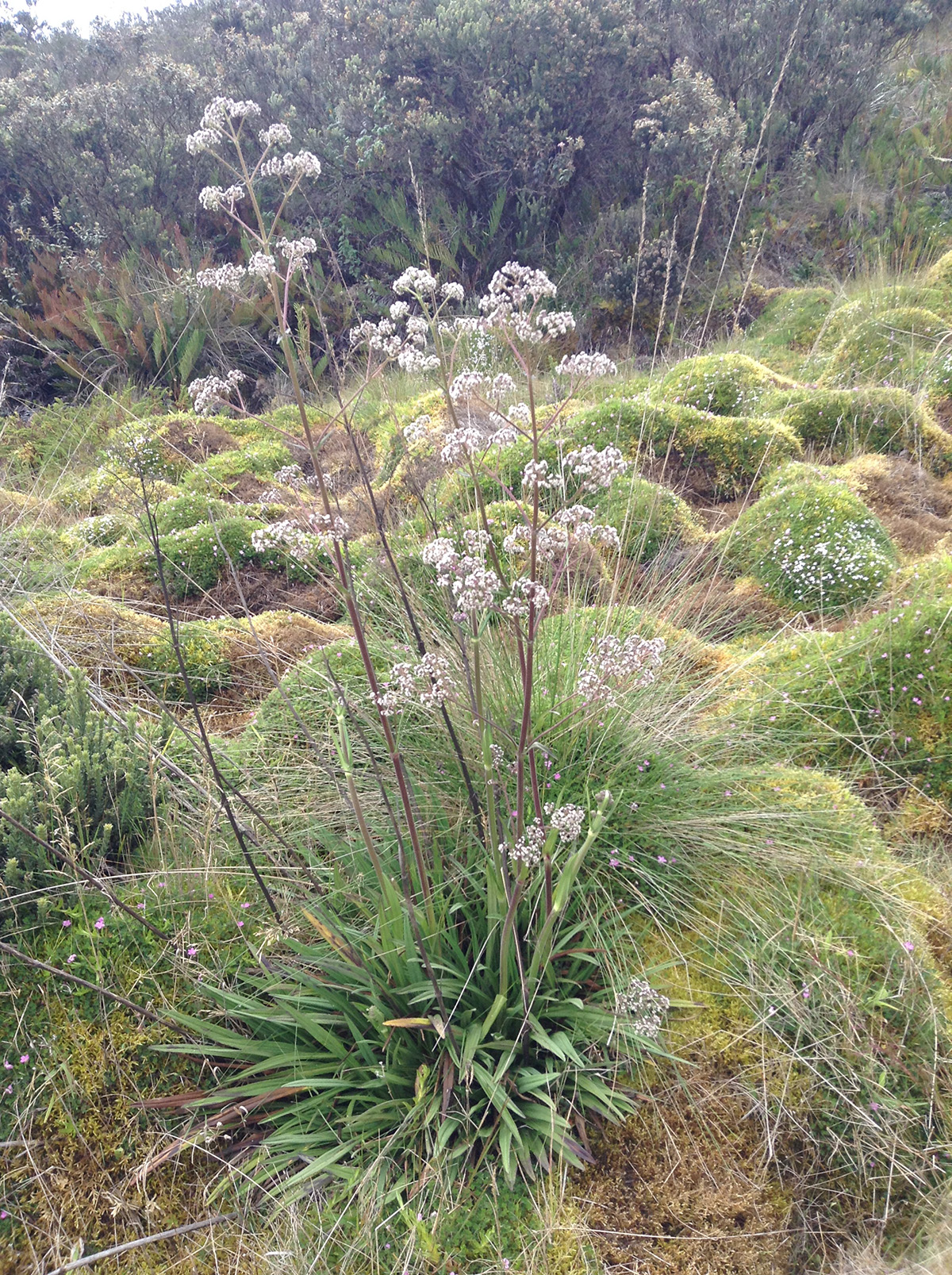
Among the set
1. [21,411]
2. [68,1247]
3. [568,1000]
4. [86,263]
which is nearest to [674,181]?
Answer: [86,263]

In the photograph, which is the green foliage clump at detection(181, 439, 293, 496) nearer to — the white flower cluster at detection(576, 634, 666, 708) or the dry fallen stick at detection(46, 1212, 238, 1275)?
the white flower cluster at detection(576, 634, 666, 708)

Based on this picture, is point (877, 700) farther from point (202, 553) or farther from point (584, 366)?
point (202, 553)

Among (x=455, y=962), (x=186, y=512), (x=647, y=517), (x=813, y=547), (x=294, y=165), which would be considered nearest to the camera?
(x=294, y=165)

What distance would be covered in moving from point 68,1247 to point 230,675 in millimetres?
2242

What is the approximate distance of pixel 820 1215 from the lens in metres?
2.02

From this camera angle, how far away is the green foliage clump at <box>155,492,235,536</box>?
198 inches

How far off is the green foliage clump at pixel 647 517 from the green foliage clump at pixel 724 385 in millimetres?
1577

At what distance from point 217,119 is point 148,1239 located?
241 cm

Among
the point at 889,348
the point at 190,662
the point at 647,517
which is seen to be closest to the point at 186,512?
the point at 190,662

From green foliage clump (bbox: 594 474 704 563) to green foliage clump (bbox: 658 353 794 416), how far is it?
1577 mm

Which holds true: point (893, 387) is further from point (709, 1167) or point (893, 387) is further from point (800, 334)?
point (709, 1167)

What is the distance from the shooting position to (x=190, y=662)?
3.70 metres

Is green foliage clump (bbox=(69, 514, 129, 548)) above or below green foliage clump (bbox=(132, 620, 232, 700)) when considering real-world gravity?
below

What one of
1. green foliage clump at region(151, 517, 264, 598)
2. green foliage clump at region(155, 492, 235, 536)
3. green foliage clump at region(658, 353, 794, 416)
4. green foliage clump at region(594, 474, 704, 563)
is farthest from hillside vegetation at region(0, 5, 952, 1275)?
green foliage clump at region(658, 353, 794, 416)
